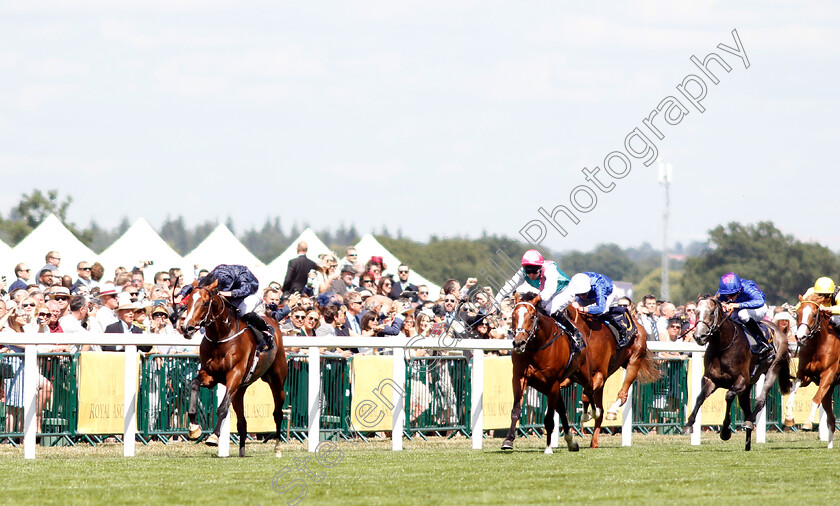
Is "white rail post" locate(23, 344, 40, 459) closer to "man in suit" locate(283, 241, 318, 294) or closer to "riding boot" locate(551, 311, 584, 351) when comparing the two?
"riding boot" locate(551, 311, 584, 351)

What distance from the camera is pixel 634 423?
1478 cm

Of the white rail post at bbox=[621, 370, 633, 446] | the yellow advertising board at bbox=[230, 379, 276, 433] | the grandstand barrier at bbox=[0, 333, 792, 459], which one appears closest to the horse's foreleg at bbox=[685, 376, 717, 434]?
the white rail post at bbox=[621, 370, 633, 446]

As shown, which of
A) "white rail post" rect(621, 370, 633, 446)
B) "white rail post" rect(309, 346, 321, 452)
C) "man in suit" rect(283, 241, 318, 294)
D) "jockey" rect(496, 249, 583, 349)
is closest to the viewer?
"white rail post" rect(309, 346, 321, 452)

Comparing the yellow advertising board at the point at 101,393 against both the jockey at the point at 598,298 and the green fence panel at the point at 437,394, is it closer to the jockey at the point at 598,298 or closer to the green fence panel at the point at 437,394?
the green fence panel at the point at 437,394

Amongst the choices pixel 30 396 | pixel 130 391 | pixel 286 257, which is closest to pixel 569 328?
pixel 130 391

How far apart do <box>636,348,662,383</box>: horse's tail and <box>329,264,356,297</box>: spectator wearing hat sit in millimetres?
4732

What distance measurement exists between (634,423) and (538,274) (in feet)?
12.5

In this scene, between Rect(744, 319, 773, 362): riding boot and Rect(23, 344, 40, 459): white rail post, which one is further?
Rect(744, 319, 773, 362): riding boot

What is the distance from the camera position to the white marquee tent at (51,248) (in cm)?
2139

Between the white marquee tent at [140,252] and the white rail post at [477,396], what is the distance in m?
11.7

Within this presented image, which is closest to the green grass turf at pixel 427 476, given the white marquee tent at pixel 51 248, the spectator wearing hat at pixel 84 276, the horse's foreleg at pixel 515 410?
the horse's foreleg at pixel 515 410

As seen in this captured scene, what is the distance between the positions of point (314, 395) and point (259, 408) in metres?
0.90

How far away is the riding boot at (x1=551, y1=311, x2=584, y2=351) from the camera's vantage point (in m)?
11.9

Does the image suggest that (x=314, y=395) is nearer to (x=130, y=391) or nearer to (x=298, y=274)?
(x=130, y=391)
